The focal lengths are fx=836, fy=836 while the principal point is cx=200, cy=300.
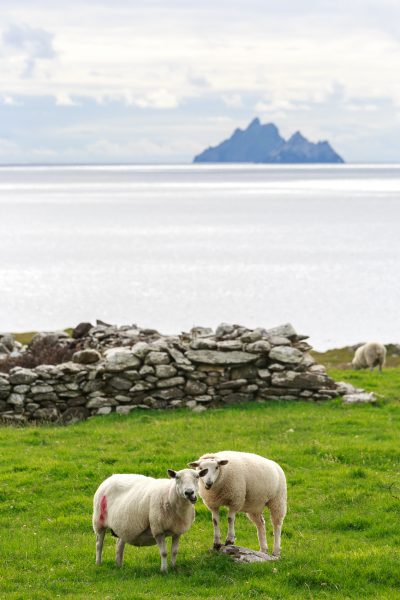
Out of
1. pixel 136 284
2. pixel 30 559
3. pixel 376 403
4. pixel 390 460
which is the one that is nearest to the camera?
pixel 30 559

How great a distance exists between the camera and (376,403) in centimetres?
2320

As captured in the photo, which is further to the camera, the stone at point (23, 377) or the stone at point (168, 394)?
the stone at point (168, 394)

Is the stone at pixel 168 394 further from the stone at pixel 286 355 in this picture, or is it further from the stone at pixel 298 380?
the stone at pixel 286 355

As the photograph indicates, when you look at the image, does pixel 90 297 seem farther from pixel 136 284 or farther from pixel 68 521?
pixel 68 521

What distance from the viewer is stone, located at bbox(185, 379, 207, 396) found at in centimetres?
2325

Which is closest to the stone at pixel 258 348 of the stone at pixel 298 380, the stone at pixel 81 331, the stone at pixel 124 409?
the stone at pixel 298 380

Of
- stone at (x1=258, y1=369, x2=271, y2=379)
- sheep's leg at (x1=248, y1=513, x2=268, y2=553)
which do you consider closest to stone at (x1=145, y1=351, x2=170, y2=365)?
stone at (x1=258, y1=369, x2=271, y2=379)

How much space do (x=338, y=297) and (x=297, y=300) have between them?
5097 mm

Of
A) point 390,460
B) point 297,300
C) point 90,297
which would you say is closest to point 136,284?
point 90,297

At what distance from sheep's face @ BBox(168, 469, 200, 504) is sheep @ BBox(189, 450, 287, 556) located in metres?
0.49

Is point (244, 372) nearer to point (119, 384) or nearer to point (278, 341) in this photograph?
point (278, 341)

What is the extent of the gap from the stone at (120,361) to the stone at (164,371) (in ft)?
1.90

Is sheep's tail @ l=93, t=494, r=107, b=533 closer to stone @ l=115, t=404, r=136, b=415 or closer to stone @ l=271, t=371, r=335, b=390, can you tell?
stone @ l=115, t=404, r=136, b=415

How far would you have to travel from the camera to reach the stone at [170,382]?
75.8 feet
